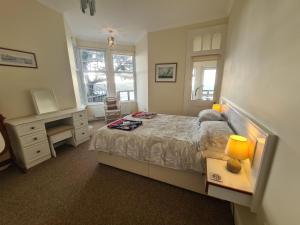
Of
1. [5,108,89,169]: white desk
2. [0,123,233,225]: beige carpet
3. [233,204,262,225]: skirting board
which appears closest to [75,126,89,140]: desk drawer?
[5,108,89,169]: white desk

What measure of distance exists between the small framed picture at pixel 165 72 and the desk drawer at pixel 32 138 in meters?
2.96

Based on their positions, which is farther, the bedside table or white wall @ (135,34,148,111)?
white wall @ (135,34,148,111)

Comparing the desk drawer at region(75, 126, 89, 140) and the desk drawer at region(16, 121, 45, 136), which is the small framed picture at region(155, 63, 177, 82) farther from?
the desk drawer at region(16, 121, 45, 136)

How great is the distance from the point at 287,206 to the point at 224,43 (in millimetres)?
3198

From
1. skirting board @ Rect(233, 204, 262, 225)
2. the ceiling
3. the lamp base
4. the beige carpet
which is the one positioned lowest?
the beige carpet

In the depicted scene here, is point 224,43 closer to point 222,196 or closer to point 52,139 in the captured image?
point 222,196

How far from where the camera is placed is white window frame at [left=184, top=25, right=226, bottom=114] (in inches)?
117

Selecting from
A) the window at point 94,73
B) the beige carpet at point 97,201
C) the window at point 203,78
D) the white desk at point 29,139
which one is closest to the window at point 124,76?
the window at point 94,73

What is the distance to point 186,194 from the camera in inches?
65.0

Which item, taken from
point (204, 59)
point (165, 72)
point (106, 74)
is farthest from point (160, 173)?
point (106, 74)

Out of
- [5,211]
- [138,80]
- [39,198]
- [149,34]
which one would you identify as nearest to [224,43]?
[149,34]

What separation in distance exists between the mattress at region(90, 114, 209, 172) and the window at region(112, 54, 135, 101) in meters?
3.16

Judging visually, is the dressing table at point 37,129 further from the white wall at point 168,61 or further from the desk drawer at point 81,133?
the white wall at point 168,61

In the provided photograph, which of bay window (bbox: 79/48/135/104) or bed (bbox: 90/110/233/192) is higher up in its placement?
bay window (bbox: 79/48/135/104)
